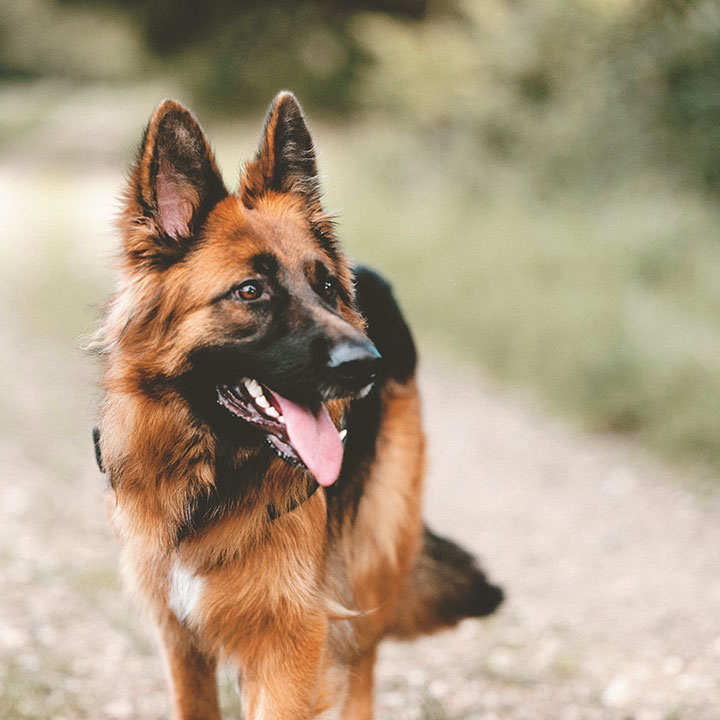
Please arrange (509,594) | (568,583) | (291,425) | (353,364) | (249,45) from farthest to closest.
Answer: (249,45), (568,583), (509,594), (291,425), (353,364)

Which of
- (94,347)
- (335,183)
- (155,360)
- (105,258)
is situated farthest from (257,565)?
(335,183)

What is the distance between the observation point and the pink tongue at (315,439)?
250 cm

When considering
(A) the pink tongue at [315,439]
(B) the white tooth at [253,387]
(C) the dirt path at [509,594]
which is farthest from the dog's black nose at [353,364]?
(C) the dirt path at [509,594]

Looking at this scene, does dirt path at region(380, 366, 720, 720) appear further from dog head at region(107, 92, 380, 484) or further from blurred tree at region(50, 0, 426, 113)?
blurred tree at region(50, 0, 426, 113)

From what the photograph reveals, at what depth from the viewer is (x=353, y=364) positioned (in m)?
2.45

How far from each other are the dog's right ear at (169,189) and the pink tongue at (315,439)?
63cm

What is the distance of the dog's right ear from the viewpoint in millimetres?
2578

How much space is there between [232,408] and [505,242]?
9447mm

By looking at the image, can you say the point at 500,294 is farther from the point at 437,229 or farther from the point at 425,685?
the point at 425,685

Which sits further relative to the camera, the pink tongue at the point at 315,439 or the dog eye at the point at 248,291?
the dog eye at the point at 248,291

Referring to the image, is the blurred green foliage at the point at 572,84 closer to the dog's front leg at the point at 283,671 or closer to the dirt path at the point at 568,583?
the dirt path at the point at 568,583

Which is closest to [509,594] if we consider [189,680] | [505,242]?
[189,680]

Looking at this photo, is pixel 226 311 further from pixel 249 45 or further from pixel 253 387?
pixel 249 45

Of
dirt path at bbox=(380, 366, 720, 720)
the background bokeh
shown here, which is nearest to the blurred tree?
the background bokeh
